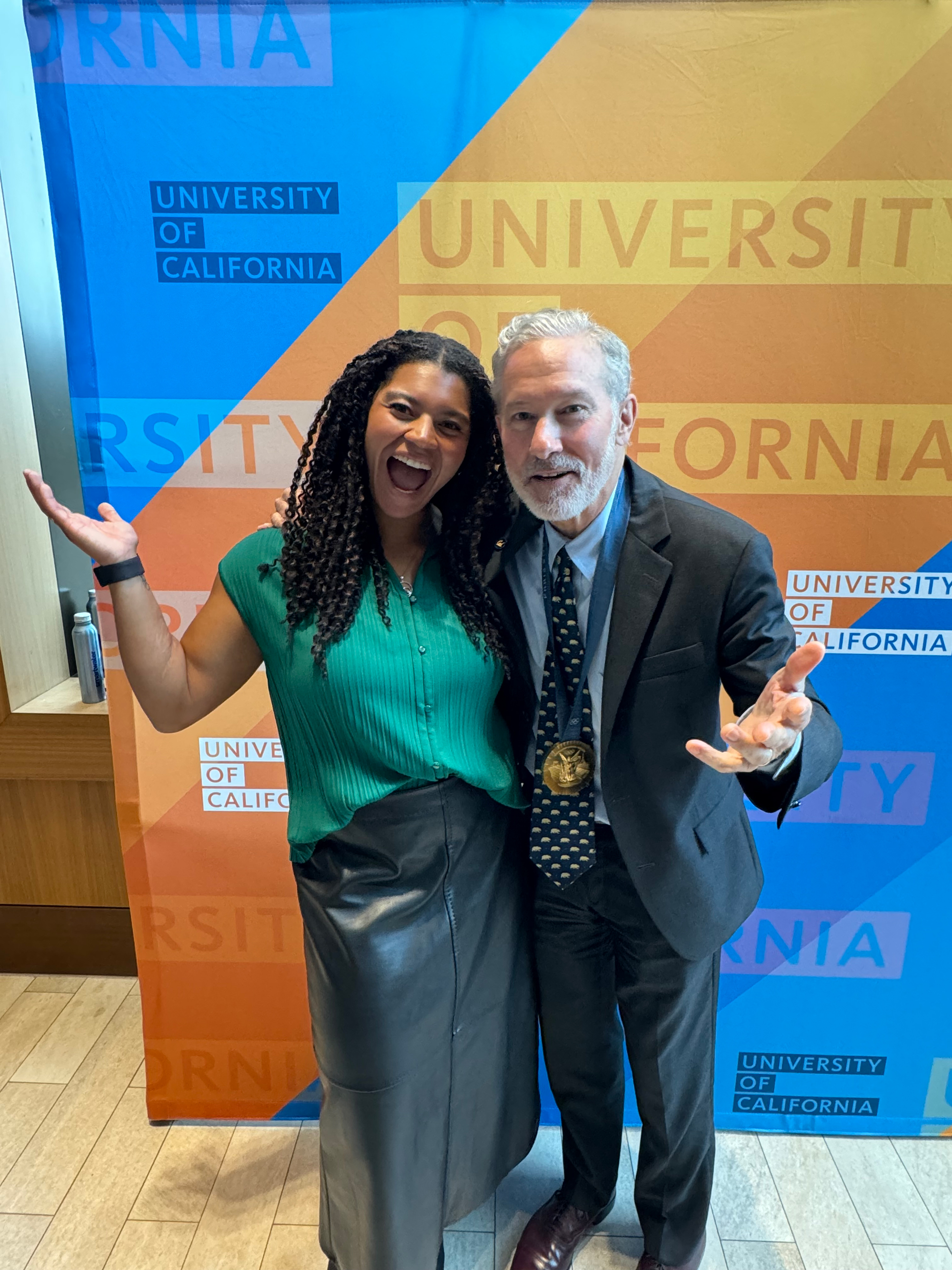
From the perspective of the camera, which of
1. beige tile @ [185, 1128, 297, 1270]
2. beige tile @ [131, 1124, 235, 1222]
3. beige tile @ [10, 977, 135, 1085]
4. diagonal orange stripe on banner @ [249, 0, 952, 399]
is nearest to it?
diagonal orange stripe on banner @ [249, 0, 952, 399]

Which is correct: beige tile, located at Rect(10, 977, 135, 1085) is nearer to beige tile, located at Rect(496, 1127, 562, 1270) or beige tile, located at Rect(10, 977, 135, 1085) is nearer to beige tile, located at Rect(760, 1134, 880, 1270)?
beige tile, located at Rect(496, 1127, 562, 1270)

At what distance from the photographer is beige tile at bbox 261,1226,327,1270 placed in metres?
1.97

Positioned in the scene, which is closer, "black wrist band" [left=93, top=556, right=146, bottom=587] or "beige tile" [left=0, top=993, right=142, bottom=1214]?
"black wrist band" [left=93, top=556, right=146, bottom=587]

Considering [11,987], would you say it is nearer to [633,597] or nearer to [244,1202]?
[244,1202]

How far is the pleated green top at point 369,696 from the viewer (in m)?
1.48

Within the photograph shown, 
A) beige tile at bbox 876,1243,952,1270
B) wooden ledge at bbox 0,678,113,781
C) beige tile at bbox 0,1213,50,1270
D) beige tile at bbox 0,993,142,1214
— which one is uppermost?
wooden ledge at bbox 0,678,113,781

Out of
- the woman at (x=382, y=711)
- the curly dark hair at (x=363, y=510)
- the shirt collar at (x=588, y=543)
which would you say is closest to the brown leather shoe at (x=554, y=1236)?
the woman at (x=382, y=711)

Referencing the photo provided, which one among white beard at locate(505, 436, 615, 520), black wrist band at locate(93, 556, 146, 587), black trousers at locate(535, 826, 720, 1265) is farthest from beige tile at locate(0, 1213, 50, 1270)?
white beard at locate(505, 436, 615, 520)

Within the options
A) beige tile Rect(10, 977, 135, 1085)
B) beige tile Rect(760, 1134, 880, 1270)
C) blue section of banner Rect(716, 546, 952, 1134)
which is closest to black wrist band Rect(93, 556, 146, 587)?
blue section of banner Rect(716, 546, 952, 1134)

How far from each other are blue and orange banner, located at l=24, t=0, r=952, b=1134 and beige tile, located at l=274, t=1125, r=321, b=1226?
0.89m

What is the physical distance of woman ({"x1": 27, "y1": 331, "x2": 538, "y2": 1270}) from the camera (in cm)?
149

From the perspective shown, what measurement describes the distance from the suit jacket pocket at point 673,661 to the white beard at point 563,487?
0.95 feet

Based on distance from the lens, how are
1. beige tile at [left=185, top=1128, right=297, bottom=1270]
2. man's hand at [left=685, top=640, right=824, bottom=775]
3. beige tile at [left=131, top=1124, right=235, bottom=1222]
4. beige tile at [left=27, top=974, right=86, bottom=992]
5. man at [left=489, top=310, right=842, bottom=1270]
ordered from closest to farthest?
man's hand at [left=685, top=640, right=824, bottom=775] < man at [left=489, top=310, right=842, bottom=1270] < beige tile at [left=185, top=1128, right=297, bottom=1270] < beige tile at [left=131, top=1124, right=235, bottom=1222] < beige tile at [left=27, top=974, right=86, bottom=992]

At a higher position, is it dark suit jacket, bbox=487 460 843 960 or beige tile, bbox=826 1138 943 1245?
dark suit jacket, bbox=487 460 843 960
